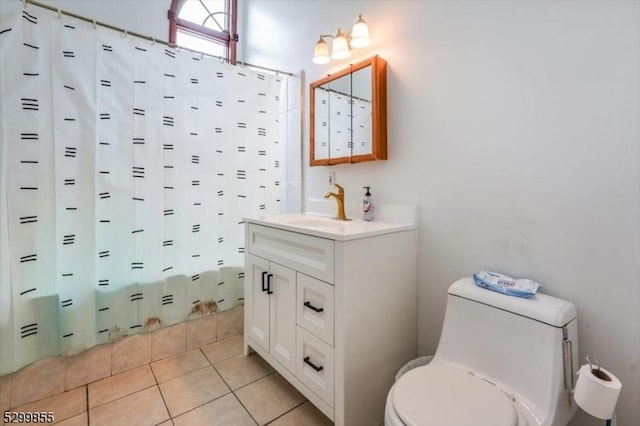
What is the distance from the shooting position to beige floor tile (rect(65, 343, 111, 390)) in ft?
4.96

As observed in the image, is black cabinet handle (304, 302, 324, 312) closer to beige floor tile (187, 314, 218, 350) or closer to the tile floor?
the tile floor

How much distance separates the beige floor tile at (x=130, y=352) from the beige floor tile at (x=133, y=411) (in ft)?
0.84

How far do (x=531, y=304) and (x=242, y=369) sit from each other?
1.46 m

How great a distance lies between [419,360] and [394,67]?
139 cm

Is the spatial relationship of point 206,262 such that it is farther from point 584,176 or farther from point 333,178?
point 584,176

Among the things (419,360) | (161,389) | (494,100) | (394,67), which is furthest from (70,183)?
(494,100)

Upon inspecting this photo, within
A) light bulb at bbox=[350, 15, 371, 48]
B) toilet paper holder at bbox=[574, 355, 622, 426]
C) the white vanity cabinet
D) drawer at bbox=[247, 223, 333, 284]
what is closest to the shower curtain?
drawer at bbox=[247, 223, 333, 284]

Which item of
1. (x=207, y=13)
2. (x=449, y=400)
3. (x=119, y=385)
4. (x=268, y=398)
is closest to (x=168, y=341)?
(x=119, y=385)

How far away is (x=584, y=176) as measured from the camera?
0.97 metres

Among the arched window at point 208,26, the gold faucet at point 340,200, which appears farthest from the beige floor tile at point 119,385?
the arched window at point 208,26

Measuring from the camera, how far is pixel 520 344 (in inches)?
36.6

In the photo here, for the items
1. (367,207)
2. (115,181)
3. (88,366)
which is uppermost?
(115,181)

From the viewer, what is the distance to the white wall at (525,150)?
0.92m

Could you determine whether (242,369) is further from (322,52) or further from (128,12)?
(128,12)
